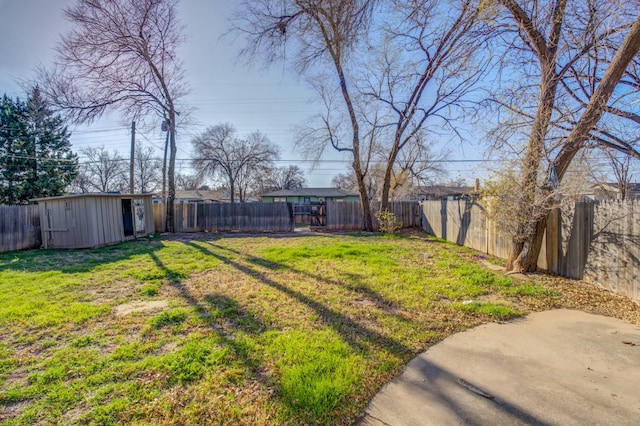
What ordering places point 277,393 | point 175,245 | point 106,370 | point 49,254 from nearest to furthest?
point 277,393 → point 106,370 → point 49,254 → point 175,245

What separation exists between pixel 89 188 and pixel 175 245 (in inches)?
1302

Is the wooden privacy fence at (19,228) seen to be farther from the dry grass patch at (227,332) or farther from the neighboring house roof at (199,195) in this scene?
the neighboring house roof at (199,195)

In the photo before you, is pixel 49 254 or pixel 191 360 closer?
pixel 191 360

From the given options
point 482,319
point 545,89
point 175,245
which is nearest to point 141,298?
point 482,319

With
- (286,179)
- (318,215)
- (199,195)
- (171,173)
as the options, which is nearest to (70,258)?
(171,173)

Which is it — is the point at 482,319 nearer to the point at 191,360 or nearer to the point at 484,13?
the point at 191,360

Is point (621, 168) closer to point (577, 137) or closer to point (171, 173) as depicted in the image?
point (577, 137)

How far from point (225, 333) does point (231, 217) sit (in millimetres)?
11862

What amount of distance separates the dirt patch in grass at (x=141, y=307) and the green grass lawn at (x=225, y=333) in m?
0.03

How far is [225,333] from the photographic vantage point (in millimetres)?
2957

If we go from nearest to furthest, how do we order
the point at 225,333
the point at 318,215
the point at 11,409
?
1. the point at 11,409
2. the point at 225,333
3. the point at 318,215

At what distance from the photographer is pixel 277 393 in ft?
6.54

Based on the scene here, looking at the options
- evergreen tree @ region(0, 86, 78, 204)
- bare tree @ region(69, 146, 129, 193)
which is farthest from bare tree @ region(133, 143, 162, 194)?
evergreen tree @ region(0, 86, 78, 204)

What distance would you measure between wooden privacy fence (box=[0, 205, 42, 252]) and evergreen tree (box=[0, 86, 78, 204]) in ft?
23.1
